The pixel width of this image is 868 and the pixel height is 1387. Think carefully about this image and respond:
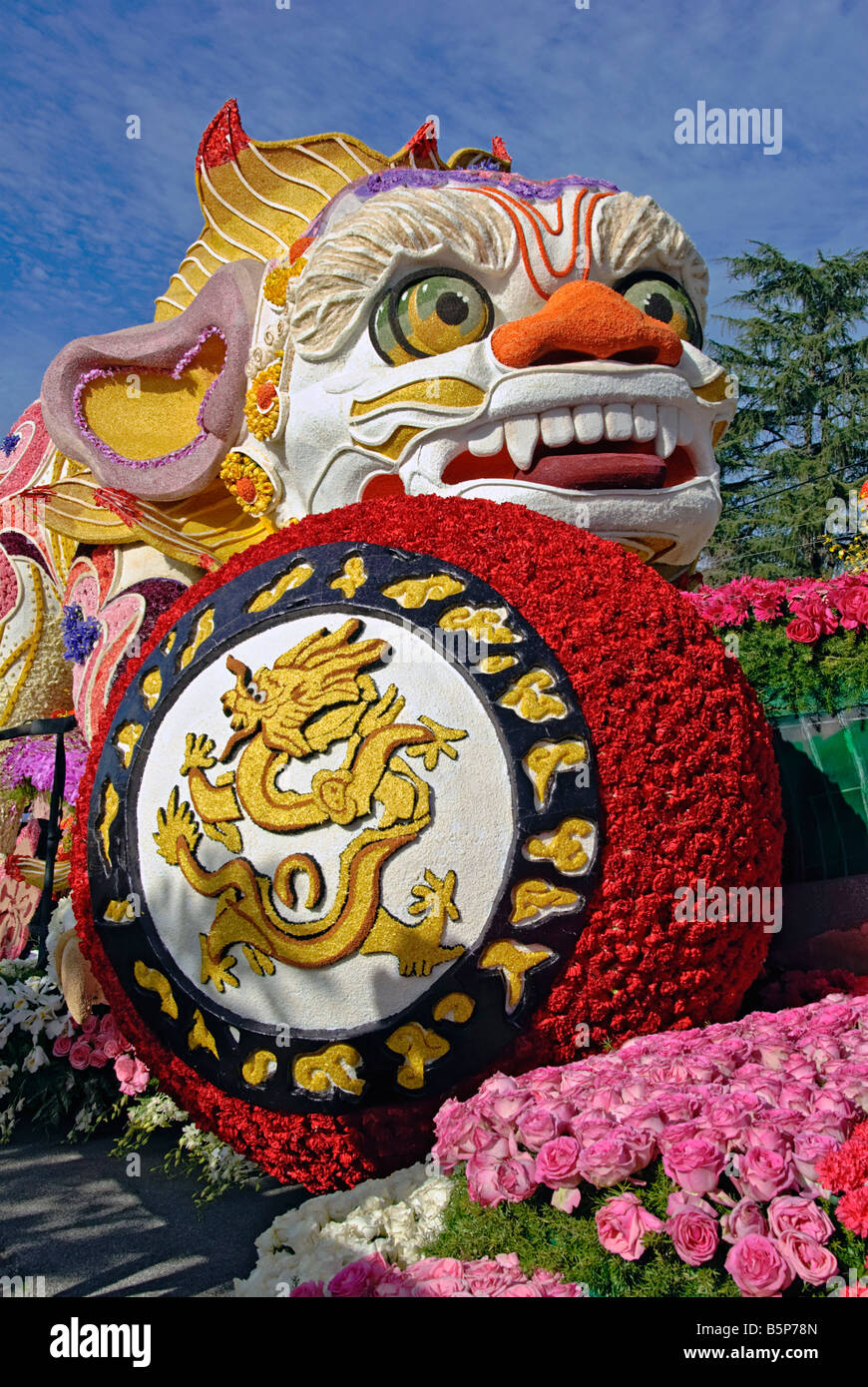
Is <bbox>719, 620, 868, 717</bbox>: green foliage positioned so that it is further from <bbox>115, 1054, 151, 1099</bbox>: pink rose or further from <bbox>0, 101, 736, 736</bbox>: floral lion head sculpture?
<bbox>115, 1054, 151, 1099</bbox>: pink rose

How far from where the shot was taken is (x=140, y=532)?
19.3 feet

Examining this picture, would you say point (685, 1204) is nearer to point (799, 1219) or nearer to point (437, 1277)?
point (799, 1219)

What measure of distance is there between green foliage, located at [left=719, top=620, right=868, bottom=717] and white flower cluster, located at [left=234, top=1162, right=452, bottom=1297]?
245 cm

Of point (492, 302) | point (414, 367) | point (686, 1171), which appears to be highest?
point (492, 302)

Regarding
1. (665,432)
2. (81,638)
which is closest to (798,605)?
(665,432)

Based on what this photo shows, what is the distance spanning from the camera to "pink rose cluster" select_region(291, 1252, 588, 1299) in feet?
8.06

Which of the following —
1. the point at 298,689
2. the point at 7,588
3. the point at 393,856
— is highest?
the point at 7,588

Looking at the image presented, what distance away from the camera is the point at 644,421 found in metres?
4.62

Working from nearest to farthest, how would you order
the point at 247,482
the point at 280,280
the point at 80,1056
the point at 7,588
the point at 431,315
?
1. the point at 431,315
2. the point at 80,1056
3. the point at 280,280
4. the point at 247,482
5. the point at 7,588

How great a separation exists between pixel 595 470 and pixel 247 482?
1.75 m

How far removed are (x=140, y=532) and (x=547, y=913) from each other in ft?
11.9
